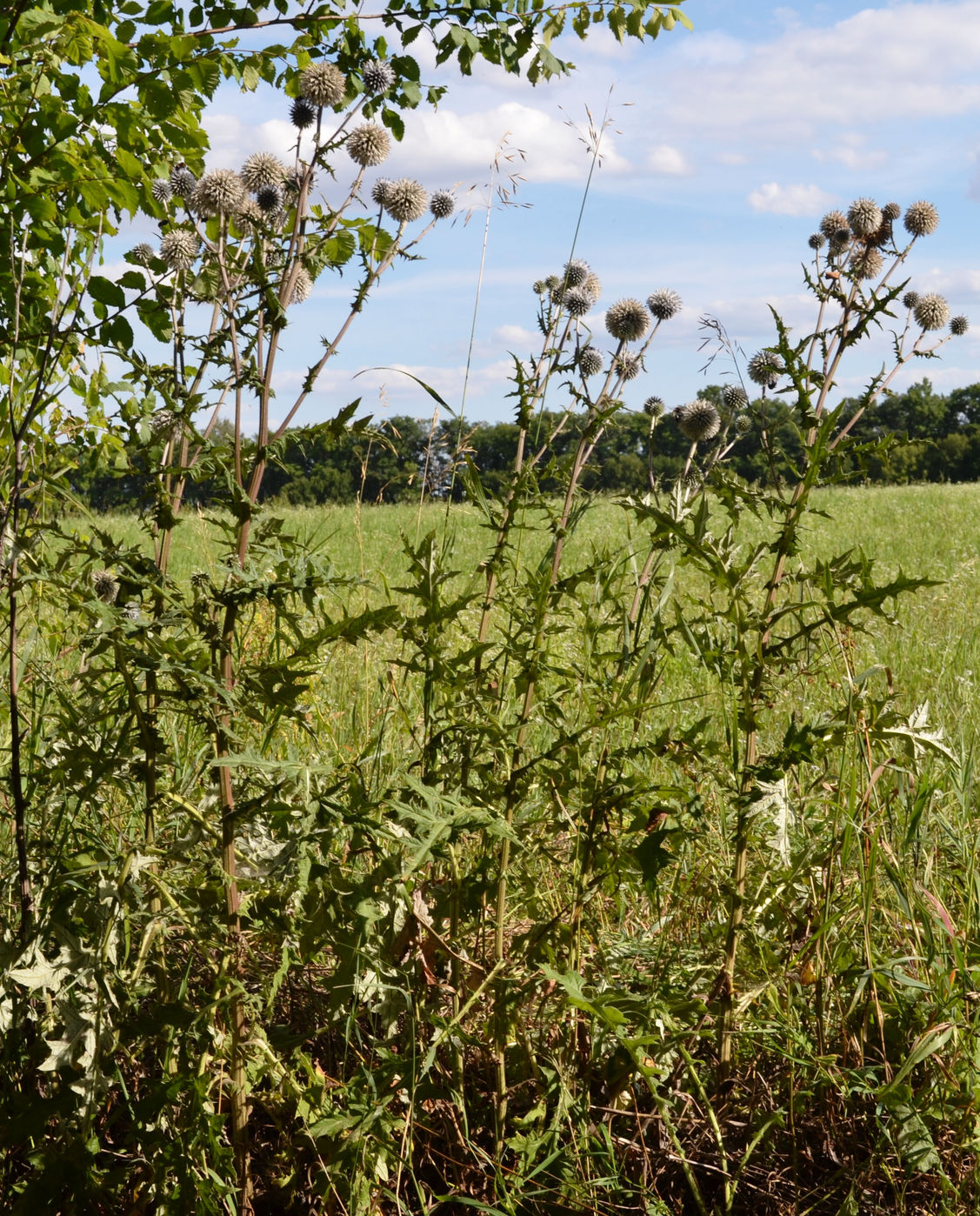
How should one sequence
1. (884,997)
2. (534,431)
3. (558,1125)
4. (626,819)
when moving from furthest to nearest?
(626,819), (534,431), (884,997), (558,1125)

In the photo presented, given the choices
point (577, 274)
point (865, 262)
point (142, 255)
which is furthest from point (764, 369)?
point (142, 255)

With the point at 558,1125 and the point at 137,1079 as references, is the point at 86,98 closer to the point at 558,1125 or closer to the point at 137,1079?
the point at 137,1079

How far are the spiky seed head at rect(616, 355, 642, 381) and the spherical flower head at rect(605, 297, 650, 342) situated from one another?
0.53 meters

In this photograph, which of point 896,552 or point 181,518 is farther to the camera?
point 896,552

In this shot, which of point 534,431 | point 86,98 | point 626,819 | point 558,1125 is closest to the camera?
point 558,1125

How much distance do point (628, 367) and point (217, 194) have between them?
1.10 meters

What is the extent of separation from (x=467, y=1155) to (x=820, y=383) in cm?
161

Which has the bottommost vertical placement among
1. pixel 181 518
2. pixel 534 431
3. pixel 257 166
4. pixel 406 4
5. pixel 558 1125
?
pixel 558 1125

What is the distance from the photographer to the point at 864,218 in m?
2.80

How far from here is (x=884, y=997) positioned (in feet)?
6.73

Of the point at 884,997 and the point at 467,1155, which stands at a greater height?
the point at 884,997

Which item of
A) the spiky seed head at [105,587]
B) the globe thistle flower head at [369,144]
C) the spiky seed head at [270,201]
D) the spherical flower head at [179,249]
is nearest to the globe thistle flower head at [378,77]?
the globe thistle flower head at [369,144]

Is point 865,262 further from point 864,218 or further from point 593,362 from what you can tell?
point 593,362

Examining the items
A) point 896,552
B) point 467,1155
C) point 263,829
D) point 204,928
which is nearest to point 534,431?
point 263,829
